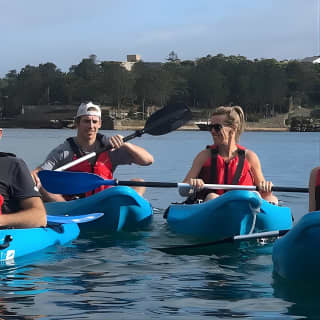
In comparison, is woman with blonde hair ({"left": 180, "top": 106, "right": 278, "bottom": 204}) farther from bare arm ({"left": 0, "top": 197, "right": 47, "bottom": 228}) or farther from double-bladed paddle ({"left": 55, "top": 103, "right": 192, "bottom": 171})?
bare arm ({"left": 0, "top": 197, "right": 47, "bottom": 228})

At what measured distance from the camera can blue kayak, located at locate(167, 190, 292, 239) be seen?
733 centimetres

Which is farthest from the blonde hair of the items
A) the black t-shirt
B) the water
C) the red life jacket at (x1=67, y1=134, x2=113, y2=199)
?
the black t-shirt

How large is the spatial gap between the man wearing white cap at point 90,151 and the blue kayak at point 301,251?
3.24 m

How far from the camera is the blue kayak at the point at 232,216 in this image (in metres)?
7.33

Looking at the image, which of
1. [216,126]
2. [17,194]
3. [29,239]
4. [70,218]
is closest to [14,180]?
[17,194]

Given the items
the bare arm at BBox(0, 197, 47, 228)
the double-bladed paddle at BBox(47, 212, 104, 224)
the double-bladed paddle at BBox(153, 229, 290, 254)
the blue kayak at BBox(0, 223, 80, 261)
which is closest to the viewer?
the bare arm at BBox(0, 197, 47, 228)

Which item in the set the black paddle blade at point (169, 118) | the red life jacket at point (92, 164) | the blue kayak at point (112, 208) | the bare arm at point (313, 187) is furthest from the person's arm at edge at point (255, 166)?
the bare arm at point (313, 187)

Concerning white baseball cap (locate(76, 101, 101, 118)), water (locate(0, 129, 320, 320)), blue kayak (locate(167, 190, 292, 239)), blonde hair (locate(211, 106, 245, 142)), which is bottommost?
water (locate(0, 129, 320, 320))

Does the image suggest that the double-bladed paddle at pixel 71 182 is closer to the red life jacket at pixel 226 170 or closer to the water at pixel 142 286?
the red life jacket at pixel 226 170

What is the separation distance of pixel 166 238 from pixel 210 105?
11393 centimetres

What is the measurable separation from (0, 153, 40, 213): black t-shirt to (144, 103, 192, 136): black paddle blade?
4057 millimetres

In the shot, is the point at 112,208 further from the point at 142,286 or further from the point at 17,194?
the point at 142,286

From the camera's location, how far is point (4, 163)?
5738 mm

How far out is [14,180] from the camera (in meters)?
5.78
